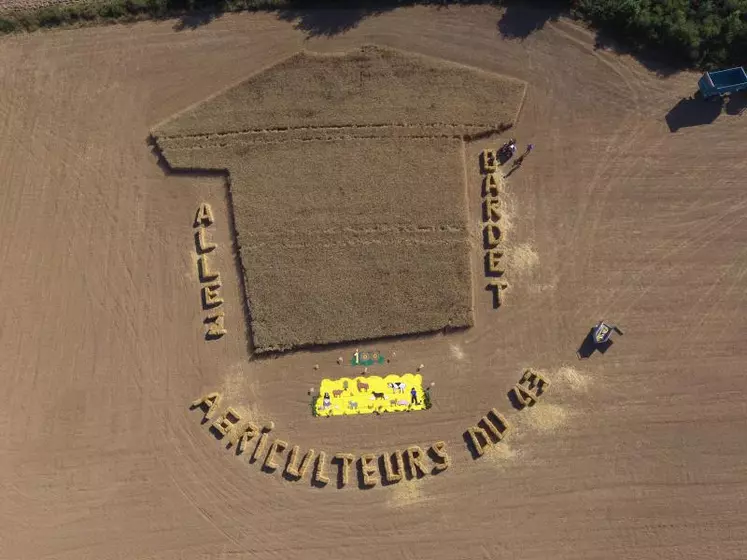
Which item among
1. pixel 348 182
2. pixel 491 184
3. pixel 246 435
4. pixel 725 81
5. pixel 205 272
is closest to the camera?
pixel 246 435

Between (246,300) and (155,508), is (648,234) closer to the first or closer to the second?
(246,300)

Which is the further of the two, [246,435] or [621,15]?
[621,15]

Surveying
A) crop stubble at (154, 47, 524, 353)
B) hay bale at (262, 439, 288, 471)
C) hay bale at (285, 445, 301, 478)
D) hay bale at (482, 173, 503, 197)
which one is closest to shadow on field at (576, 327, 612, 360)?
crop stubble at (154, 47, 524, 353)

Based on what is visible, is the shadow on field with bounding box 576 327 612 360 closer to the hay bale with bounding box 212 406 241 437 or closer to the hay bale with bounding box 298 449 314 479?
the hay bale with bounding box 298 449 314 479

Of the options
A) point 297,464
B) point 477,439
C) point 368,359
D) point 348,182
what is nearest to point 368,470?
point 297,464

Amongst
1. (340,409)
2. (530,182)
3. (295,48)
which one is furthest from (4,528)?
(530,182)

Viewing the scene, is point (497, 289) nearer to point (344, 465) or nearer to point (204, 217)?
point (344, 465)
